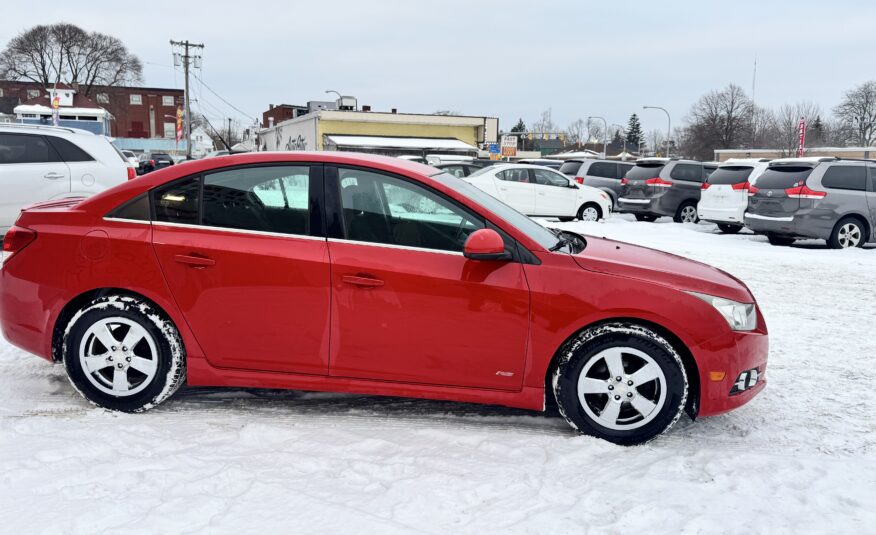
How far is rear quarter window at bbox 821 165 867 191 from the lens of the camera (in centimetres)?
1237

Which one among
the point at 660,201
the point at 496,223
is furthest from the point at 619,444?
the point at 660,201

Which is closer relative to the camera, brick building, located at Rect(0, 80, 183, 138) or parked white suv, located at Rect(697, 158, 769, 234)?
parked white suv, located at Rect(697, 158, 769, 234)

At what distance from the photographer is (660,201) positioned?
18.5 m

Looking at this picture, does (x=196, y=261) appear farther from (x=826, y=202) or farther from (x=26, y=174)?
(x=826, y=202)

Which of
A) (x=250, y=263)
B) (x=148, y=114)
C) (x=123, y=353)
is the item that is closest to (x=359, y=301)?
(x=250, y=263)

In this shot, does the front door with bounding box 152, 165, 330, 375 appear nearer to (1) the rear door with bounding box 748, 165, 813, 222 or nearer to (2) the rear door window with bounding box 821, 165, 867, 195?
(1) the rear door with bounding box 748, 165, 813, 222

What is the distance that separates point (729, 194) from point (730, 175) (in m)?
0.55

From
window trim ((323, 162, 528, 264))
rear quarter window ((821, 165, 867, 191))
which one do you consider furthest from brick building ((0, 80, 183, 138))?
window trim ((323, 162, 528, 264))

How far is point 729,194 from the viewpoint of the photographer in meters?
15.3

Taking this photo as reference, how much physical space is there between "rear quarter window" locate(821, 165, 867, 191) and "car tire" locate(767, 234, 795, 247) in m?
1.44

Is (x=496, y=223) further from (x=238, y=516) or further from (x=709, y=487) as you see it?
(x=238, y=516)

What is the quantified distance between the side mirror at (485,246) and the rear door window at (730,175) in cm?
1335

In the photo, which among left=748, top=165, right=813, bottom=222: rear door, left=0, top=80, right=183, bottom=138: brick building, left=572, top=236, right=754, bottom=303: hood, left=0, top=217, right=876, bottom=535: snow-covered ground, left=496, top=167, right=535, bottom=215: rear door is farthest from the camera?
A: left=0, top=80, right=183, bottom=138: brick building

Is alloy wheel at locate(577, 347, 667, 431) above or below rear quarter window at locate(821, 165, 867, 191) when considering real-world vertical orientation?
below
